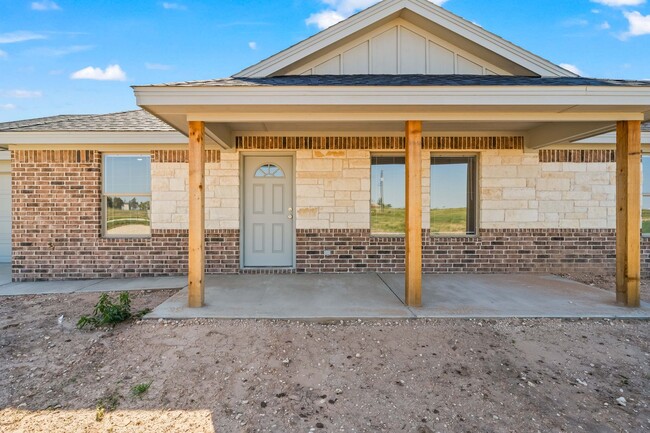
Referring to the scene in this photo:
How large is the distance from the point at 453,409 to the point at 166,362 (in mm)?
2583

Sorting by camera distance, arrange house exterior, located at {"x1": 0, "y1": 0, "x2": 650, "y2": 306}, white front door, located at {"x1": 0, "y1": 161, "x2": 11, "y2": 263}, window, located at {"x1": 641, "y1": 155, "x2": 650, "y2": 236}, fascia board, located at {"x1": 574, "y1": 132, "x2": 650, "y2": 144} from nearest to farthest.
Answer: house exterior, located at {"x1": 0, "y1": 0, "x2": 650, "y2": 306} < fascia board, located at {"x1": 574, "y1": 132, "x2": 650, "y2": 144} < window, located at {"x1": 641, "y1": 155, "x2": 650, "y2": 236} < white front door, located at {"x1": 0, "y1": 161, "x2": 11, "y2": 263}

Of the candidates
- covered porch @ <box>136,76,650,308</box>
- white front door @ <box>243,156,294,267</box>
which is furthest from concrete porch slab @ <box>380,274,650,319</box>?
white front door @ <box>243,156,294,267</box>

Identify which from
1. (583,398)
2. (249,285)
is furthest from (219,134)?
(583,398)

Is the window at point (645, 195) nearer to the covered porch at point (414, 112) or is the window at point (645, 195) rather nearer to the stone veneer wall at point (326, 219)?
the stone veneer wall at point (326, 219)

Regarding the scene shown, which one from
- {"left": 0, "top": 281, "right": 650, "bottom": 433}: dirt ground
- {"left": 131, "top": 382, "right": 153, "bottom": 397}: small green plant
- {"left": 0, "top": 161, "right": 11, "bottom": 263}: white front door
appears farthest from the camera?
{"left": 0, "top": 161, "right": 11, "bottom": 263}: white front door

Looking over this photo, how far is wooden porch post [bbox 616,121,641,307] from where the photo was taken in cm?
441

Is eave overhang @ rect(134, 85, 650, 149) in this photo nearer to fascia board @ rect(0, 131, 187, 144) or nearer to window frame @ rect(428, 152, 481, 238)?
fascia board @ rect(0, 131, 187, 144)

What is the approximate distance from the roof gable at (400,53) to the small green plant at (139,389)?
5.16 meters

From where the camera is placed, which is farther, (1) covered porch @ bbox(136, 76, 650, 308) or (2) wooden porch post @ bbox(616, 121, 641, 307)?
(2) wooden porch post @ bbox(616, 121, 641, 307)

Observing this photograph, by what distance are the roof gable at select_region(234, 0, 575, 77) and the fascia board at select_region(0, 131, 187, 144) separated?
5.78 ft

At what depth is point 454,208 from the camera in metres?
6.81

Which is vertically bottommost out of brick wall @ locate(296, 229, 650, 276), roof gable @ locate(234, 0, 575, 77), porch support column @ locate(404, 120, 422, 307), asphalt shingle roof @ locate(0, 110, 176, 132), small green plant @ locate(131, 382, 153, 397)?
small green plant @ locate(131, 382, 153, 397)

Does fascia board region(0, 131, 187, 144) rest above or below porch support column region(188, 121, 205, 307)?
above

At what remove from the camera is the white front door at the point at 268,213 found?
263 inches
